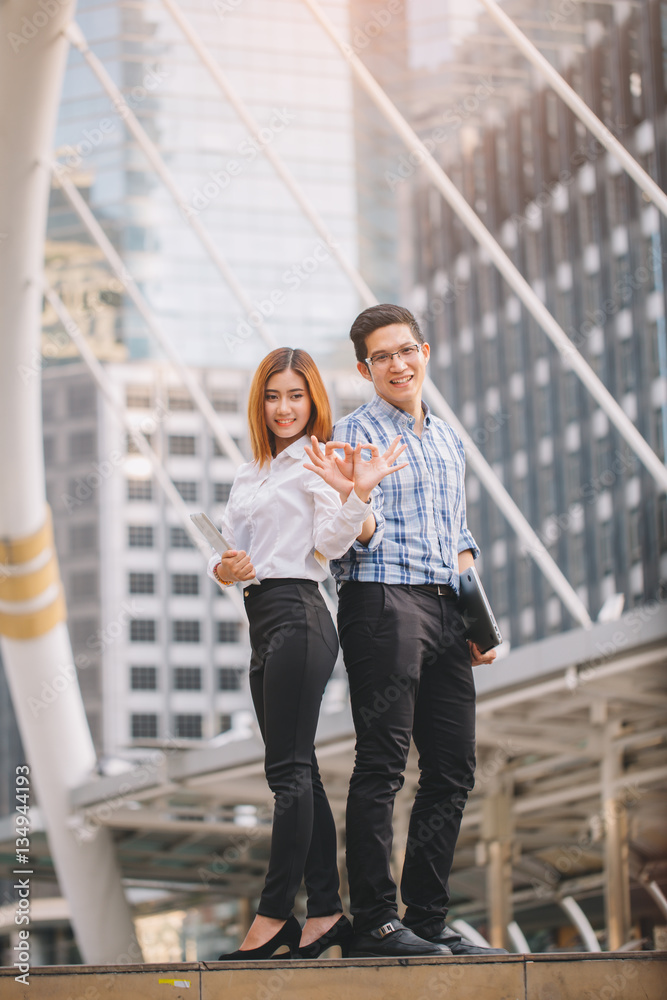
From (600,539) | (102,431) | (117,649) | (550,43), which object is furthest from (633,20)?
(117,649)

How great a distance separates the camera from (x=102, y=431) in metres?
73.3

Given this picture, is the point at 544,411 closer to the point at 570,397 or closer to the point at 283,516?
the point at 570,397

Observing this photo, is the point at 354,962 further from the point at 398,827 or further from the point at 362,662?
the point at 398,827

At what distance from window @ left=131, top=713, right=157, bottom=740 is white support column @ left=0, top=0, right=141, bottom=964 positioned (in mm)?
58495

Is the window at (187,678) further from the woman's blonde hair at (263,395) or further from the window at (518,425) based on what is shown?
the woman's blonde hair at (263,395)

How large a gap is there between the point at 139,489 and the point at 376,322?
73383 mm

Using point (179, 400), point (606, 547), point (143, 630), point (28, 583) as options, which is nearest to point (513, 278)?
point (28, 583)

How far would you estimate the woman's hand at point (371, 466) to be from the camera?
3078 mm

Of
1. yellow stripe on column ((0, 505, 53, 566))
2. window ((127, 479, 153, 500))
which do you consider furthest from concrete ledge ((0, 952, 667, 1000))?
window ((127, 479, 153, 500))

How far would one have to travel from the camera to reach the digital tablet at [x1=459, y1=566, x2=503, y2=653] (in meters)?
3.39

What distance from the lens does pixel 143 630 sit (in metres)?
73.9

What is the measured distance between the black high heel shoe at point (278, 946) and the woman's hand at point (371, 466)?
1.12m

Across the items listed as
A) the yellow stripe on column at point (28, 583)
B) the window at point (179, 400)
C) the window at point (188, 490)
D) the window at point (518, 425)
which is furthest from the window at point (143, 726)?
the yellow stripe on column at point (28, 583)

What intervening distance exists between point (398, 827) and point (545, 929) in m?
18.8
